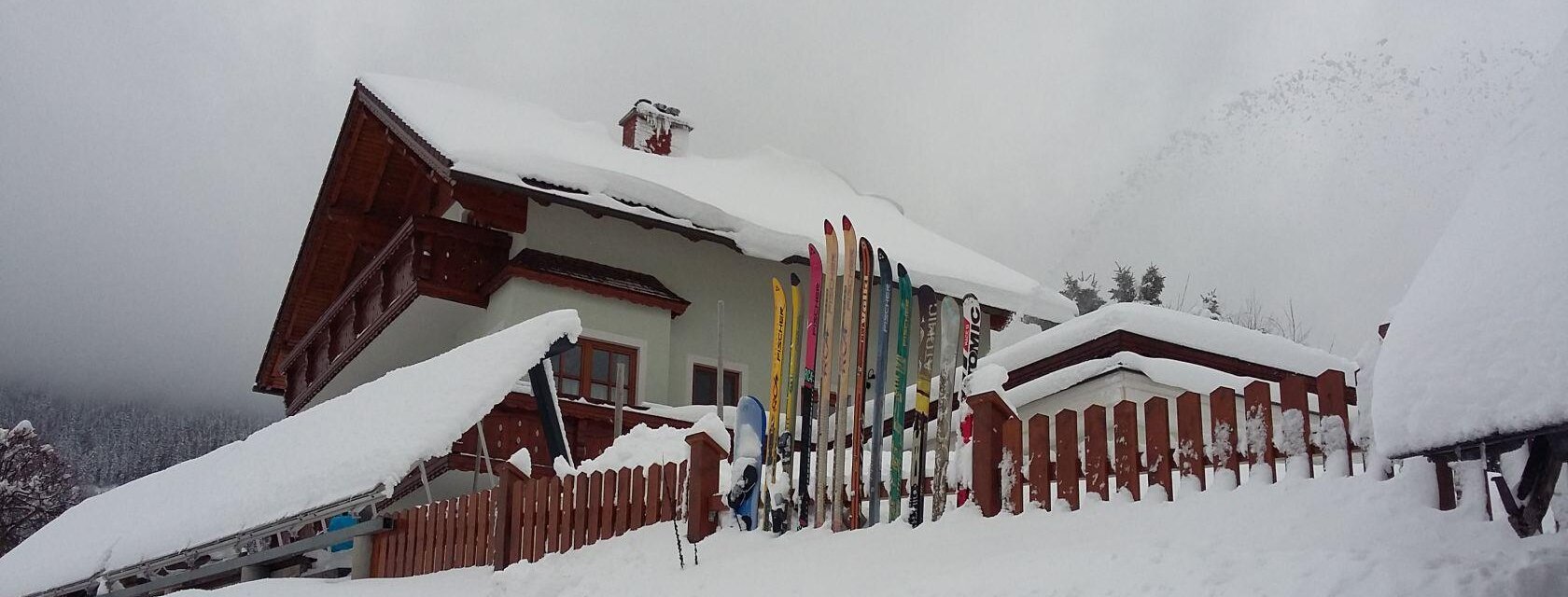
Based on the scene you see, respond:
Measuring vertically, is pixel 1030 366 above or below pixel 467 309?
below

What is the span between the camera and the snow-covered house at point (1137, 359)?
1027 centimetres

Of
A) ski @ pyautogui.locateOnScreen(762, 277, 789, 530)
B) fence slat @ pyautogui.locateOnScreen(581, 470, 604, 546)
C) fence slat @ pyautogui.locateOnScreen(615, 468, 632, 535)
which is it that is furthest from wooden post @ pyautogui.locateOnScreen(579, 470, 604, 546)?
ski @ pyautogui.locateOnScreen(762, 277, 789, 530)

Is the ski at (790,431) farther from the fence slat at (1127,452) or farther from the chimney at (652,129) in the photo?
the chimney at (652,129)

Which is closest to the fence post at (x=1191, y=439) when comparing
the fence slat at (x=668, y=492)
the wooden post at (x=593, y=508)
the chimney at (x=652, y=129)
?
the fence slat at (x=668, y=492)

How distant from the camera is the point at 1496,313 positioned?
117 inches

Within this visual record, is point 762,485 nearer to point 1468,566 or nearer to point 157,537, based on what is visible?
point 1468,566

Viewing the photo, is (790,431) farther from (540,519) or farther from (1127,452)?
(1127,452)

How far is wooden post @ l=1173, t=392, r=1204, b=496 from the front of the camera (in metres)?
4.43

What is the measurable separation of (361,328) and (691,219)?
5.70 meters

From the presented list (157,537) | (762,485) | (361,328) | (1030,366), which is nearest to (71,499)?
(361,328)

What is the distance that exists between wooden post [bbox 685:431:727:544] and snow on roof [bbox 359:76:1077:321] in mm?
7682

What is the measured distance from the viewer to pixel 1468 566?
3463 mm

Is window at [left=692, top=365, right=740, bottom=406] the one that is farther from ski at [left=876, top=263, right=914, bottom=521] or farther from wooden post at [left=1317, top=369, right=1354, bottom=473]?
wooden post at [left=1317, top=369, right=1354, bottom=473]

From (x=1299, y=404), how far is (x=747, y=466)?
301 centimetres
